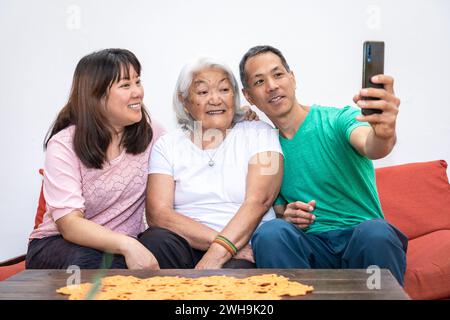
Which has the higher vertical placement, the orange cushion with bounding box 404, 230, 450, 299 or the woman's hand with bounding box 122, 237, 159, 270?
the woman's hand with bounding box 122, 237, 159, 270

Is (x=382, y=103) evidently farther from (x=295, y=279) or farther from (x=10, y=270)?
(x=10, y=270)

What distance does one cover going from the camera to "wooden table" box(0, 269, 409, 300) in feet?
4.33

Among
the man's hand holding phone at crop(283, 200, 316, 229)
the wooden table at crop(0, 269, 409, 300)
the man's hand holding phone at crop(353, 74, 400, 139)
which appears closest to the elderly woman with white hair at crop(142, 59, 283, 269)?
the man's hand holding phone at crop(283, 200, 316, 229)

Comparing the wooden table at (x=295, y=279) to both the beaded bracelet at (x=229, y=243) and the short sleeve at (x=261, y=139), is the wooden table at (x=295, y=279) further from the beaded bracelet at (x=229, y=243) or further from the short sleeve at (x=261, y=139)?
the short sleeve at (x=261, y=139)

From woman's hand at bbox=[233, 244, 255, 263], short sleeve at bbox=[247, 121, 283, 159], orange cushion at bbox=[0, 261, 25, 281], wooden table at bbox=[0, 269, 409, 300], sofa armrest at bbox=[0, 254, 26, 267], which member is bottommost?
sofa armrest at bbox=[0, 254, 26, 267]

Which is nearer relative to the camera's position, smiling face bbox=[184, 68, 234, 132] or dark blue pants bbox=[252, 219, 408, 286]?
dark blue pants bbox=[252, 219, 408, 286]

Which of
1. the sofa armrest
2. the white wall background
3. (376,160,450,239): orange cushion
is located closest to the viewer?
the sofa armrest

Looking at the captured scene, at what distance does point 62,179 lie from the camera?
6.83 ft

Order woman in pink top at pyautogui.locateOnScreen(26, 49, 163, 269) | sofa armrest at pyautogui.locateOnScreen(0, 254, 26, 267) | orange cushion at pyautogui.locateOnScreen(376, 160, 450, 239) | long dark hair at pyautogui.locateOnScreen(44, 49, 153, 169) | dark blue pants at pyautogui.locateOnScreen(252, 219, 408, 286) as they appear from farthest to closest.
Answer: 1. orange cushion at pyautogui.locateOnScreen(376, 160, 450, 239)
2. sofa armrest at pyautogui.locateOnScreen(0, 254, 26, 267)
3. long dark hair at pyautogui.locateOnScreen(44, 49, 153, 169)
4. woman in pink top at pyautogui.locateOnScreen(26, 49, 163, 269)
5. dark blue pants at pyautogui.locateOnScreen(252, 219, 408, 286)

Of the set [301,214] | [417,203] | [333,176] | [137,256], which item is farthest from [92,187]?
[417,203]

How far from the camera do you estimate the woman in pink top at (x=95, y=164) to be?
6.68ft

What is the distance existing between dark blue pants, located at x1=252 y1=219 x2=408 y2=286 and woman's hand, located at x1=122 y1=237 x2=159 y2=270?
35cm

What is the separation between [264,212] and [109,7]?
1515mm

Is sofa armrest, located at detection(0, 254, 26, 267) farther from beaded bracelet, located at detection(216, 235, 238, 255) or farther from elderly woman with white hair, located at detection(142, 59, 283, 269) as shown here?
beaded bracelet, located at detection(216, 235, 238, 255)
